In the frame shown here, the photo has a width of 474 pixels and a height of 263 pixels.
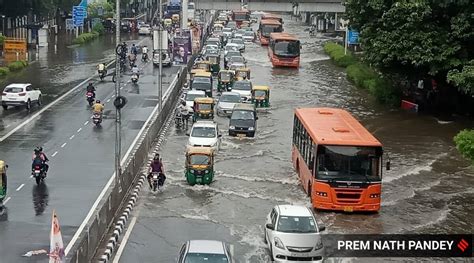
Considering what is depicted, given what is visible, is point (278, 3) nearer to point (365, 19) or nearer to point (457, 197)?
point (365, 19)

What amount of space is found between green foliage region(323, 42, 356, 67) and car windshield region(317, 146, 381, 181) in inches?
1808

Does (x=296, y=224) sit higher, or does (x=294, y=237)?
(x=296, y=224)

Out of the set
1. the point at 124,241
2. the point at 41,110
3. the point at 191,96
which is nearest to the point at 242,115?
the point at 191,96

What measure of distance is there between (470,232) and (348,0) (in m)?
28.2

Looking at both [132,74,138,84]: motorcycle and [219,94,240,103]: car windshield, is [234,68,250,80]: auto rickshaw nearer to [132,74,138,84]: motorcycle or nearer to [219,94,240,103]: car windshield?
[132,74,138,84]: motorcycle

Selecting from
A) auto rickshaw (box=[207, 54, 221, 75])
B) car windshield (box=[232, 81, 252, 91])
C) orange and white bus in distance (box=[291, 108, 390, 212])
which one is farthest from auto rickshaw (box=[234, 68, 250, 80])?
orange and white bus in distance (box=[291, 108, 390, 212])

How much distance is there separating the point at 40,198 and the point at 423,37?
2446 cm

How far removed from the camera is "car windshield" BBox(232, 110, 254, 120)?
40469 mm

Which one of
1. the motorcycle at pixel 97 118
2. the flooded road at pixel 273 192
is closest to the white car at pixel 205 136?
the flooded road at pixel 273 192

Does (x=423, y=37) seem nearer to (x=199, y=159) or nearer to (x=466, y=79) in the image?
(x=466, y=79)

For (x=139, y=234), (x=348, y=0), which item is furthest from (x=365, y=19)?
(x=139, y=234)

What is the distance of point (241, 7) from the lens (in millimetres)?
88062

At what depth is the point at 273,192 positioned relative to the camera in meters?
29.6

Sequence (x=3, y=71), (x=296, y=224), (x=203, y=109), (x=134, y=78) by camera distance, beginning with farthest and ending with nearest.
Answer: (x=3, y=71), (x=134, y=78), (x=203, y=109), (x=296, y=224)
